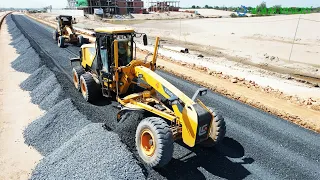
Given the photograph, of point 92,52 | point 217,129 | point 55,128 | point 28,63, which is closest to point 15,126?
point 55,128

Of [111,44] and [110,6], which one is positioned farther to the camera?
[110,6]

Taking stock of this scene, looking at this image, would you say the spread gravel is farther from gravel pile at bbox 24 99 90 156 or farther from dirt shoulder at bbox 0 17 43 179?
gravel pile at bbox 24 99 90 156

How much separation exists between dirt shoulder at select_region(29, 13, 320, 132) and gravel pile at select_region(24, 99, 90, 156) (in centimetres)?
641

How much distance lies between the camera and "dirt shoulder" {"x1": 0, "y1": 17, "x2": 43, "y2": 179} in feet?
20.8

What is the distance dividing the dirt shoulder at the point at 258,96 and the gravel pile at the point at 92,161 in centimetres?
618

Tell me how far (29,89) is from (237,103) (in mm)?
9113

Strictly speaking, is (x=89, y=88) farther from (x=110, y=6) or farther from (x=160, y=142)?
(x=110, y=6)

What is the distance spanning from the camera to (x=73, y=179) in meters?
5.18

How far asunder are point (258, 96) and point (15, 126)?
936cm

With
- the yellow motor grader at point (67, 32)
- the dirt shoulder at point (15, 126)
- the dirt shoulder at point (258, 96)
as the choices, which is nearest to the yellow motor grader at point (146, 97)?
the dirt shoulder at point (15, 126)

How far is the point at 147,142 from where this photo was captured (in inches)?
234

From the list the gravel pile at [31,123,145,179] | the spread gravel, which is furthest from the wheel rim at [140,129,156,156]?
the spread gravel

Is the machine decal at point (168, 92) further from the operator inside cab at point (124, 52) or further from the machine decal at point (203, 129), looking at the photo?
the operator inside cab at point (124, 52)

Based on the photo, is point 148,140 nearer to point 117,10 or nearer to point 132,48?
point 132,48
